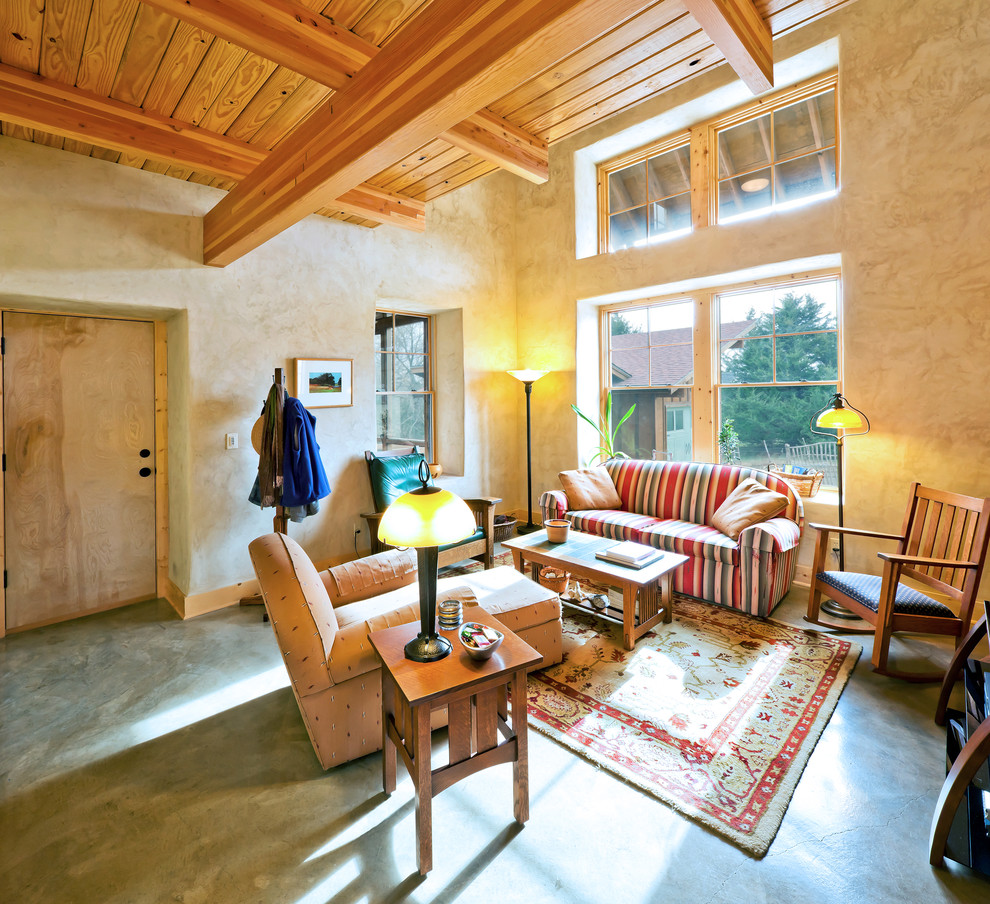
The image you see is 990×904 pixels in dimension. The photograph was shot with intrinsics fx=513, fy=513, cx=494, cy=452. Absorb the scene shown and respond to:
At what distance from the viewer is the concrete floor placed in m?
1.51

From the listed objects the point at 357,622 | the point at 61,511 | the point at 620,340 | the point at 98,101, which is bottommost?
the point at 357,622

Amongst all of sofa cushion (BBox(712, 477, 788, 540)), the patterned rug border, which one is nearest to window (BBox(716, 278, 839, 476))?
sofa cushion (BBox(712, 477, 788, 540))

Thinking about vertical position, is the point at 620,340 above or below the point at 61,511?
above

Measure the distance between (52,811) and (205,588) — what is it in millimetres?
1821

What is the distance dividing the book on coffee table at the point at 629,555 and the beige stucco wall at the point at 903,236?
1571 millimetres

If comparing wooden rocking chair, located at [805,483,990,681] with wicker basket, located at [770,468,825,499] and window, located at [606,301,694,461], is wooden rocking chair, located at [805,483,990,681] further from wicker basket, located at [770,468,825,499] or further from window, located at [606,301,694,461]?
window, located at [606,301,694,461]

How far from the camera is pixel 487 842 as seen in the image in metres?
1.67

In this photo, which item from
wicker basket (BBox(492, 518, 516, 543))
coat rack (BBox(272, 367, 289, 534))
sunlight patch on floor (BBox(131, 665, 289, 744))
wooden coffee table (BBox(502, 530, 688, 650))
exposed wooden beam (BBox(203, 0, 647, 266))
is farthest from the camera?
wicker basket (BBox(492, 518, 516, 543))

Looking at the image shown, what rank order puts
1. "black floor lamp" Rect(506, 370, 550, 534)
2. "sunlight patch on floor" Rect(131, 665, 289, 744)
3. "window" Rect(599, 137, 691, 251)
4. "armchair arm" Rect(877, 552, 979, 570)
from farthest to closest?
1. "black floor lamp" Rect(506, 370, 550, 534)
2. "window" Rect(599, 137, 691, 251)
3. "armchair arm" Rect(877, 552, 979, 570)
4. "sunlight patch on floor" Rect(131, 665, 289, 744)

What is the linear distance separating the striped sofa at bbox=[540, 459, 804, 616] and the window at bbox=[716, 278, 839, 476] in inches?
16.8

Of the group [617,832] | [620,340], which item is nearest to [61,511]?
[617,832]

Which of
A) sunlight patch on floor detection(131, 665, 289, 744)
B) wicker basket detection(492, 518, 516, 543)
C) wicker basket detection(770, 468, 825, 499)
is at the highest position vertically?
wicker basket detection(770, 468, 825, 499)

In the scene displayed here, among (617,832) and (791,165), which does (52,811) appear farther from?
(791,165)

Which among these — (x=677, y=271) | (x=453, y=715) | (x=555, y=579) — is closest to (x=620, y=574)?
(x=555, y=579)
